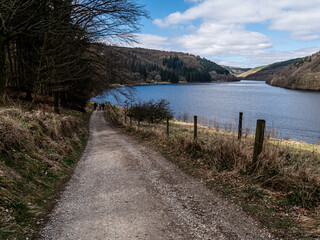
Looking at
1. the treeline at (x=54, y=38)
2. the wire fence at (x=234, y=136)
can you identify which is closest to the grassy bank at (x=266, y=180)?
the wire fence at (x=234, y=136)

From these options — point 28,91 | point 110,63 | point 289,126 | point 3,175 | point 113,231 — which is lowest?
point 289,126

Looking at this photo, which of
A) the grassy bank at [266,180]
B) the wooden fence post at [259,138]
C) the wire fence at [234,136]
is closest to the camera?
the grassy bank at [266,180]

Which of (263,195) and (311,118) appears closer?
(263,195)

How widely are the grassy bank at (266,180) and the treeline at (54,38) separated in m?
8.12

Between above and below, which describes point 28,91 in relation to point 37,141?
above

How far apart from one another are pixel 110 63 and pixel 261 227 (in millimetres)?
14786

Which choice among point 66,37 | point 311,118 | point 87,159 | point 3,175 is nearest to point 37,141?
point 87,159

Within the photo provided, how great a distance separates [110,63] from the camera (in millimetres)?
15805

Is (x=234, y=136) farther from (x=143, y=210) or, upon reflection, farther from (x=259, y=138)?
(x=143, y=210)

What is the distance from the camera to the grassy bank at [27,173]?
12.4 ft

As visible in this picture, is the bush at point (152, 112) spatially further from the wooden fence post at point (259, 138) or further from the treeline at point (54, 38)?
the wooden fence post at point (259, 138)

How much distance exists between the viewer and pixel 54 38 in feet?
37.0

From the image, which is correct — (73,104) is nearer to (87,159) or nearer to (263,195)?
(87,159)

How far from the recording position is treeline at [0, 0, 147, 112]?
8609 mm
